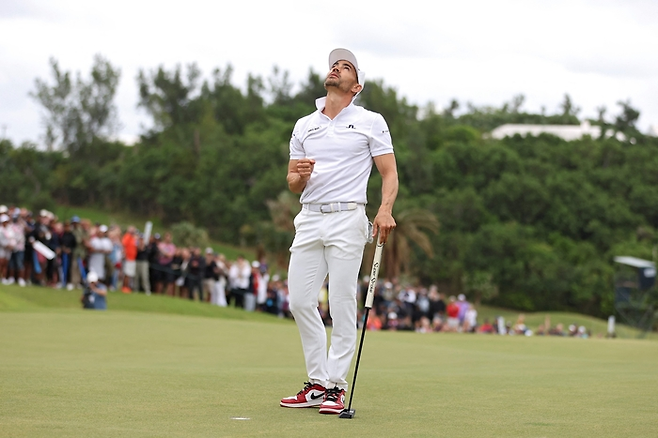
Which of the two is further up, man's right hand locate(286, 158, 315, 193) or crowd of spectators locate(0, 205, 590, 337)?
man's right hand locate(286, 158, 315, 193)

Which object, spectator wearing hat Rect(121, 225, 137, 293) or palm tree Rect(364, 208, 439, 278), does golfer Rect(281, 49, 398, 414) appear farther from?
palm tree Rect(364, 208, 439, 278)

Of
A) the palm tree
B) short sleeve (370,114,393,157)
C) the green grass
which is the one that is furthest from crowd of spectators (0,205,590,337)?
short sleeve (370,114,393,157)

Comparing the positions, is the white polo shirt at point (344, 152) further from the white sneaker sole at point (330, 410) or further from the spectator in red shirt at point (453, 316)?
the spectator in red shirt at point (453, 316)

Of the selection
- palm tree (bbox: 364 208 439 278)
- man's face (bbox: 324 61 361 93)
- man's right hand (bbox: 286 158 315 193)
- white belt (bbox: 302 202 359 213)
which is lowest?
white belt (bbox: 302 202 359 213)

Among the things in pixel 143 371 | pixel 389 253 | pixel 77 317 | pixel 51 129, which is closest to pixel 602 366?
pixel 143 371

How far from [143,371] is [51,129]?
3418 inches

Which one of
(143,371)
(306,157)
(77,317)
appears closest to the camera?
(306,157)

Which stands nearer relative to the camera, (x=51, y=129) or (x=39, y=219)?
(x=39, y=219)

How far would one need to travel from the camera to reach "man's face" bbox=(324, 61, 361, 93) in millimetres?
6430

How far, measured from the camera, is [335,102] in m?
6.48

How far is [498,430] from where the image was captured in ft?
→ 16.7

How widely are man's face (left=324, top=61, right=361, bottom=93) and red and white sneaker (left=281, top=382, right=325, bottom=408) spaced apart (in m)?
2.10

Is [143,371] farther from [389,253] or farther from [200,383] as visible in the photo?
[389,253]

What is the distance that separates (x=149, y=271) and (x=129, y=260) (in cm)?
136
